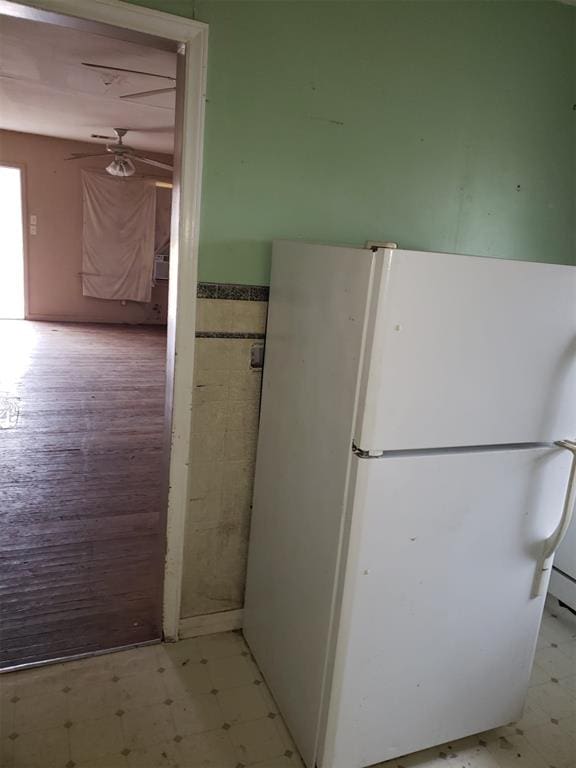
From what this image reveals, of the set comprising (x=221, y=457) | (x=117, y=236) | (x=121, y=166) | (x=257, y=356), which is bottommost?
(x=221, y=457)

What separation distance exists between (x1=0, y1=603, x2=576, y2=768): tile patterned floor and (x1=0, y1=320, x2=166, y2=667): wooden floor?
152mm

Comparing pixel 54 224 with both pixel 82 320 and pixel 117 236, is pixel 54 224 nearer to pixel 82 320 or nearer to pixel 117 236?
pixel 117 236

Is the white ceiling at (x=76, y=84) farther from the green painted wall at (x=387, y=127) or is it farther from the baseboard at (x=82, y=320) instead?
the baseboard at (x=82, y=320)

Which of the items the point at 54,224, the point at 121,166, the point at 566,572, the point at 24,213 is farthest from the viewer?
the point at 54,224

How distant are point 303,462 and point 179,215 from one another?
0.86 metres

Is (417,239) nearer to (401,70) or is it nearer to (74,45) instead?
(401,70)

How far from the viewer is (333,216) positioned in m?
1.94

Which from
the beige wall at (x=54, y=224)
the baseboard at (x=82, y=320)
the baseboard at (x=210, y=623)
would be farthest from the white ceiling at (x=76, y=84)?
the baseboard at (x=82, y=320)

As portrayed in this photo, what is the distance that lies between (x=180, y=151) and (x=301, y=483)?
1074 mm

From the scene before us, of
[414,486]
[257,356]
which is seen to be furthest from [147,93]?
[414,486]

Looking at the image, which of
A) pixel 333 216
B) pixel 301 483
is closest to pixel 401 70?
pixel 333 216

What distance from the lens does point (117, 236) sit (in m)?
7.81

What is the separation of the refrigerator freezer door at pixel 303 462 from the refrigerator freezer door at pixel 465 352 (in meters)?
0.07

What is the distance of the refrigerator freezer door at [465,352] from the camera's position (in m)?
1.25
